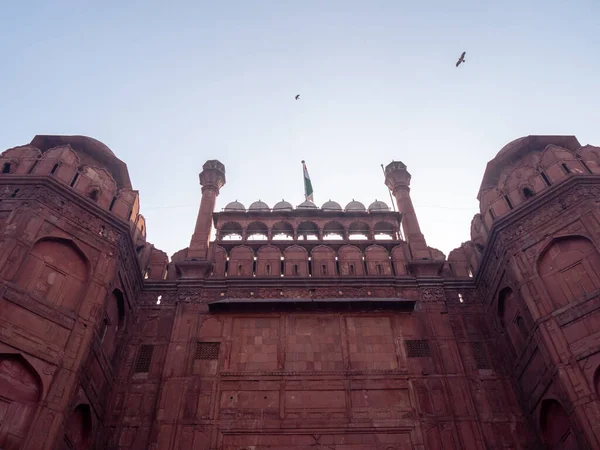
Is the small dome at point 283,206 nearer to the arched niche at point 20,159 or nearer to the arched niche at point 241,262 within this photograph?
the arched niche at point 241,262

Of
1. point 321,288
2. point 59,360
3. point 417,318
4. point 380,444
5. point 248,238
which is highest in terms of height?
point 248,238

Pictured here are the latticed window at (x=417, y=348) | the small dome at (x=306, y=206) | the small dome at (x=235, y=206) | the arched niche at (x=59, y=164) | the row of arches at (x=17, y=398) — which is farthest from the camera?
the small dome at (x=306, y=206)

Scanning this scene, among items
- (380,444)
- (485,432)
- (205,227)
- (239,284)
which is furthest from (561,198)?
(205,227)

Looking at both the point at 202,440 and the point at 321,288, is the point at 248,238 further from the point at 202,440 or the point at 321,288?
the point at 202,440

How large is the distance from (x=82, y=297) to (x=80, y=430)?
4.02 metres

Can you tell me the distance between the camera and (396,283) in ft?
68.8

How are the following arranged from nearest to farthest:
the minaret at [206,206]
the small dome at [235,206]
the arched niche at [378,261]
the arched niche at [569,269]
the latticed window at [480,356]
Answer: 1. the arched niche at [569,269]
2. the latticed window at [480,356]
3. the arched niche at [378,261]
4. the minaret at [206,206]
5. the small dome at [235,206]

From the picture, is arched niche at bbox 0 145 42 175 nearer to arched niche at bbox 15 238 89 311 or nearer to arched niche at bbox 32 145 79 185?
arched niche at bbox 32 145 79 185

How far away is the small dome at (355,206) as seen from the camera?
2503 cm

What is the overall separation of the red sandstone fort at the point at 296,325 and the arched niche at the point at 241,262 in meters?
0.10

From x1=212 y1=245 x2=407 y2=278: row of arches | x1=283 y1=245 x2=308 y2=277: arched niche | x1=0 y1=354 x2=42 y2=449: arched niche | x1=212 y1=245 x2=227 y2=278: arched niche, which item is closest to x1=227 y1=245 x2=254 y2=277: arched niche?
x1=212 y1=245 x2=407 y2=278: row of arches

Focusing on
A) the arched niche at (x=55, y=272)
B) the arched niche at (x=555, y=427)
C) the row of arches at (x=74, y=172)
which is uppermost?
the row of arches at (x=74, y=172)

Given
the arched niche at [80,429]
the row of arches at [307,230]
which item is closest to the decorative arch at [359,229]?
the row of arches at [307,230]

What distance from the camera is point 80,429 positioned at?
15.9 metres
